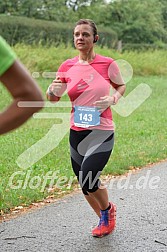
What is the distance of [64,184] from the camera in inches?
270

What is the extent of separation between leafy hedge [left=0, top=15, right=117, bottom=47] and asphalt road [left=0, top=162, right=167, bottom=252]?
17.9 m

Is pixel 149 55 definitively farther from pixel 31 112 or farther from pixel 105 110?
pixel 31 112

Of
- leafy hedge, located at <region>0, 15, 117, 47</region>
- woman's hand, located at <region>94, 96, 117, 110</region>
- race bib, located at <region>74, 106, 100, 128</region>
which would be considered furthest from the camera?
leafy hedge, located at <region>0, 15, 117, 47</region>

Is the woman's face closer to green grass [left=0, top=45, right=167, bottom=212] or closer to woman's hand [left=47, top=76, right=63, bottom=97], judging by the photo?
woman's hand [left=47, top=76, right=63, bottom=97]

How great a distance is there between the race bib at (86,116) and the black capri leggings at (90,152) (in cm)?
7

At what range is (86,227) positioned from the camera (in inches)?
201

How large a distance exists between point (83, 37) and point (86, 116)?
644 mm

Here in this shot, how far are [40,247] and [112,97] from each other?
4.63ft

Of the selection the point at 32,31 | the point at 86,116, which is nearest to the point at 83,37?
the point at 86,116

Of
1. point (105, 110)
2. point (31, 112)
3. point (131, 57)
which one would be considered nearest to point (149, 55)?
point (131, 57)

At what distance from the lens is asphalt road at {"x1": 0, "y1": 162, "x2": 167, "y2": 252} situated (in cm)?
459

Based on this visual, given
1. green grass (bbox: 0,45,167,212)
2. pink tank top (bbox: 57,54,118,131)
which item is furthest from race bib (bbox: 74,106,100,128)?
green grass (bbox: 0,45,167,212)

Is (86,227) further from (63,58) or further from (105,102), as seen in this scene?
(63,58)

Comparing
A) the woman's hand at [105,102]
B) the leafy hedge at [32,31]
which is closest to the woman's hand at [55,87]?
the woman's hand at [105,102]
